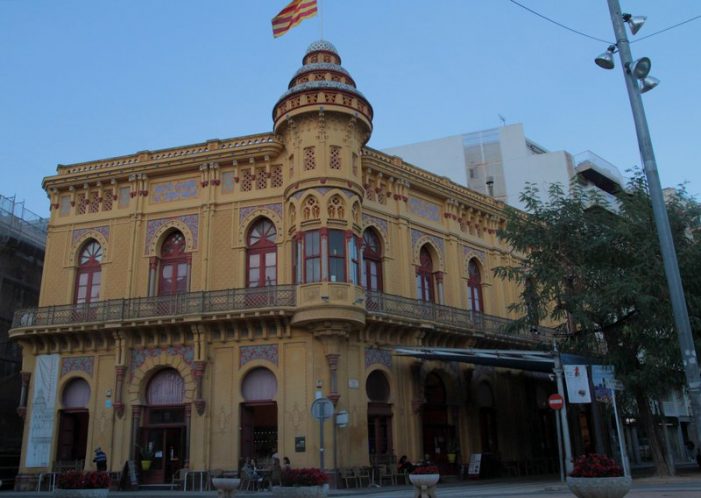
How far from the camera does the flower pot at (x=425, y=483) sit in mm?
14086

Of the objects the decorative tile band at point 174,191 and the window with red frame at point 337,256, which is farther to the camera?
the decorative tile band at point 174,191

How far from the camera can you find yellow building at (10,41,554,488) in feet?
78.5

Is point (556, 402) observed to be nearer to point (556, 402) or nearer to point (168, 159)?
point (556, 402)

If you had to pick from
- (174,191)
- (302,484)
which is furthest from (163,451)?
(302,484)

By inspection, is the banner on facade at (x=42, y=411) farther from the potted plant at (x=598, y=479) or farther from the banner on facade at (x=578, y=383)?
the potted plant at (x=598, y=479)

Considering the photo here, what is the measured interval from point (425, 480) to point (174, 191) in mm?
17653

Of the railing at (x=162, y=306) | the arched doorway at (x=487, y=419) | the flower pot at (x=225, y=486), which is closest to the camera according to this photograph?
the flower pot at (x=225, y=486)

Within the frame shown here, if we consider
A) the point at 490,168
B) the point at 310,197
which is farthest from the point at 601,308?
the point at 490,168

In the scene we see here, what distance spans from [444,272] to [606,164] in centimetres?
2987

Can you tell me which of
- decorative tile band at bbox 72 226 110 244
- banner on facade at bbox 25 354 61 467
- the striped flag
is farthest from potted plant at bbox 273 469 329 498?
decorative tile band at bbox 72 226 110 244

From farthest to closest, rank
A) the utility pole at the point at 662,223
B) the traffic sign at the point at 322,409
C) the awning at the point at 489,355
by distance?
the awning at the point at 489,355
the traffic sign at the point at 322,409
the utility pole at the point at 662,223

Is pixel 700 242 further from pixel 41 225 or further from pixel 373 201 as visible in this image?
pixel 41 225

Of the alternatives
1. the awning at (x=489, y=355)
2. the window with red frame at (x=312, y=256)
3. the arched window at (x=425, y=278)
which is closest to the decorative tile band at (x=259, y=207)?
the window with red frame at (x=312, y=256)

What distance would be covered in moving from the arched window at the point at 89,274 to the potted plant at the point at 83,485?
49.9 ft
